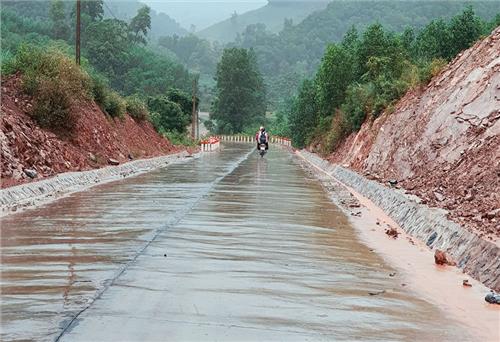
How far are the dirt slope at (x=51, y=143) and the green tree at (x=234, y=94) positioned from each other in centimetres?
9753

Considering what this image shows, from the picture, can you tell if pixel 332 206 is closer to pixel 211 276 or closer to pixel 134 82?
pixel 211 276

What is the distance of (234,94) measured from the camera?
143250 mm

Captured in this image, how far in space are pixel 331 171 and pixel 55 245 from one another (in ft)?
93.4

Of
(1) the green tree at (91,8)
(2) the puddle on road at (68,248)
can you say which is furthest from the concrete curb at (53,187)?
(1) the green tree at (91,8)

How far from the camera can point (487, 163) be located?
1767 cm

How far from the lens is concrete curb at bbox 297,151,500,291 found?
10.6 m

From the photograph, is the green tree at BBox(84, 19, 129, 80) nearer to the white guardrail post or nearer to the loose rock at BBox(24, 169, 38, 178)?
the white guardrail post

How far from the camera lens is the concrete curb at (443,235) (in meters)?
10.6

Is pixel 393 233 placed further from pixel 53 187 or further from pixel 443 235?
pixel 53 187

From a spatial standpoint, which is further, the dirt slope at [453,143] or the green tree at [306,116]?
the green tree at [306,116]

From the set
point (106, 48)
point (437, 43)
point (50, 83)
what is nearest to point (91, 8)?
point (106, 48)

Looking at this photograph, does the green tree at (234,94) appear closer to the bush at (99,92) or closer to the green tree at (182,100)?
the green tree at (182,100)

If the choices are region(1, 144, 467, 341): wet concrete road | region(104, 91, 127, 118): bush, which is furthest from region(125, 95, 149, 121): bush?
region(1, 144, 467, 341): wet concrete road

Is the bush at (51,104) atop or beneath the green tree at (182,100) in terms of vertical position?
beneath
